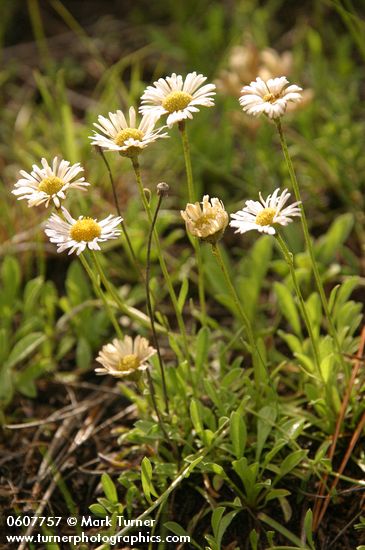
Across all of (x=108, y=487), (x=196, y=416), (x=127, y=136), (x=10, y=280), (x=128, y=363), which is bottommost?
(x=108, y=487)

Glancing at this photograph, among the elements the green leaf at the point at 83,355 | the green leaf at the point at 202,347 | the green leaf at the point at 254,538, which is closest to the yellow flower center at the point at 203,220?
the green leaf at the point at 202,347

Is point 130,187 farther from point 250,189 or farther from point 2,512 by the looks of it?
point 2,512

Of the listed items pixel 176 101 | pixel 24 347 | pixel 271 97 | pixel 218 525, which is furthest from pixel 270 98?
pixel 24 347

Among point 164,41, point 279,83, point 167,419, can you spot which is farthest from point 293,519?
point 164,41

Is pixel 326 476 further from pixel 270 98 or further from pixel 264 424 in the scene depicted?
pixel 270 98

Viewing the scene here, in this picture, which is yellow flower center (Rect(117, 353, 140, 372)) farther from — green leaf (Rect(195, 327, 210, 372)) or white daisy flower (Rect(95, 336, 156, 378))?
green leaf (Rect(195, 327, 210, 372))

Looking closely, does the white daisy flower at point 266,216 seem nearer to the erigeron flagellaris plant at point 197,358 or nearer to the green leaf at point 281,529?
the erigeron flagellaris plant at point 197,358
